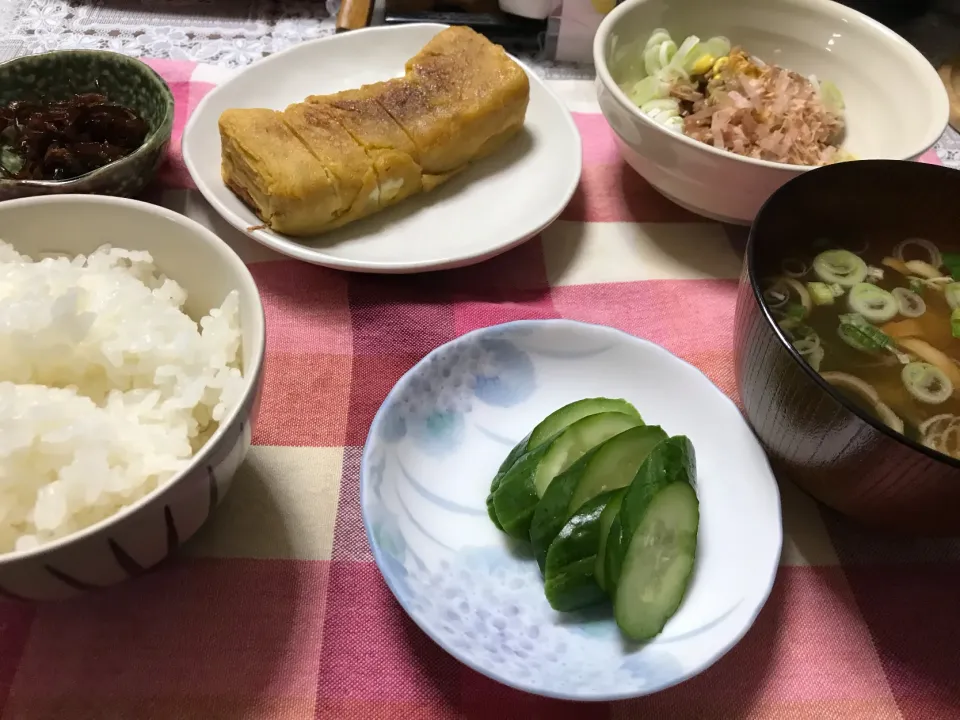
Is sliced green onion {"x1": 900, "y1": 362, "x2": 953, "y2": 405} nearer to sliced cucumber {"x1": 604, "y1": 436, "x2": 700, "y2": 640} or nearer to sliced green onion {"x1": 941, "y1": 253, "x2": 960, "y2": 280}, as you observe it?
sliced green onion {"x1": 941, "y1": 253, "x2": 960, "y2": 280}

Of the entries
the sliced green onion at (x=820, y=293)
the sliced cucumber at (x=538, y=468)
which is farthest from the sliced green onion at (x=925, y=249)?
the sliced cucumber at (x=538, y=468)

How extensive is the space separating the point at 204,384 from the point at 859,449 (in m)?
0.74

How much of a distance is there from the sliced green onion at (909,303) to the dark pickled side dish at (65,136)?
133 centimetres

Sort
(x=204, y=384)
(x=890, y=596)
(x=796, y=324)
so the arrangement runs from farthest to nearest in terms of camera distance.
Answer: (x=796, y=324)
(x=890, y=596)
(x=204, y=384)

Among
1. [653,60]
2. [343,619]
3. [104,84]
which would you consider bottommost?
[343,619]

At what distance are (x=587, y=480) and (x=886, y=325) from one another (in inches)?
23.0

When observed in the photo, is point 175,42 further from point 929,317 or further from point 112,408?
point 929,317

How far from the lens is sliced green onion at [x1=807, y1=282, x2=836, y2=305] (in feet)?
3.68

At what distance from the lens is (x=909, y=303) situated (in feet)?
3.79

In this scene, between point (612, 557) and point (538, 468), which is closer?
point (612, 557)

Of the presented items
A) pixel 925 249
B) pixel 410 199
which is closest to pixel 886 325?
pixel 925 249

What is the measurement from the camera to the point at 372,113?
1.44m

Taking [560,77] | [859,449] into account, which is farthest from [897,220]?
[560,77]

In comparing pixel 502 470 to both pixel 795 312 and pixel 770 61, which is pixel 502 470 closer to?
pixel 795 312
